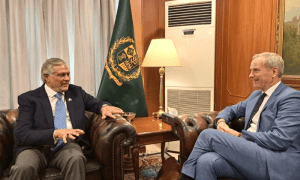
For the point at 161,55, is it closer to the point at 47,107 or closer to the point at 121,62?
the point at 121,62

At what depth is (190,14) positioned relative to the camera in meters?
2.93

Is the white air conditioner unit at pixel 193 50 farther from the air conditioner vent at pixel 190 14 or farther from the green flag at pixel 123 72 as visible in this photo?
the green flag at pixel 123 72

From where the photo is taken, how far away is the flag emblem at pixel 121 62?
104 inches

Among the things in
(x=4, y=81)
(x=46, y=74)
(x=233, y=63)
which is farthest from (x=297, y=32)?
(x=4, y=81)

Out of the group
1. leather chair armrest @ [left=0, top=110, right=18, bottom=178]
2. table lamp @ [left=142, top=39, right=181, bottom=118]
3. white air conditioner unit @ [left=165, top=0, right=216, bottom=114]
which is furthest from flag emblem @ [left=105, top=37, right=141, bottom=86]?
leather chair armrest @ [left=0, top=110, right=18, bottom=178]

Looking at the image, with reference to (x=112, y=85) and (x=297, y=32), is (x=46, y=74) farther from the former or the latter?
(x=297, y=32)

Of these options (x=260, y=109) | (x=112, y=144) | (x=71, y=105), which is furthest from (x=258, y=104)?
(x=71, y=105)

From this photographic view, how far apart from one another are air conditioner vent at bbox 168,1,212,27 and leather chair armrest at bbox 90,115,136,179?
65.2 inches

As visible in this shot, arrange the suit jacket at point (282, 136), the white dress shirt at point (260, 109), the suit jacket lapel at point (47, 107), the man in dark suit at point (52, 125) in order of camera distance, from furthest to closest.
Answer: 1. the suit jacket lapel at point (47, 107)
2. the white dress shirt at point (260, 109)
3. the man in dark suit at point (52, 125)
4. the suit jacket at point (282, 136)

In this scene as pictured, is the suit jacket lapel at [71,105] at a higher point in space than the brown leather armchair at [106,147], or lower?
higher

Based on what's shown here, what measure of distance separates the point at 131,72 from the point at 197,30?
951 millimetres

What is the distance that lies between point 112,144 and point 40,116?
574 millimetres

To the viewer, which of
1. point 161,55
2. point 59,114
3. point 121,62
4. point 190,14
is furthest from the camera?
point 190,14

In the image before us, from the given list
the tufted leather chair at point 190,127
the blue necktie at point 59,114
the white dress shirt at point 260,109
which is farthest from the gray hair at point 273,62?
the blue necktie at point 59,114
